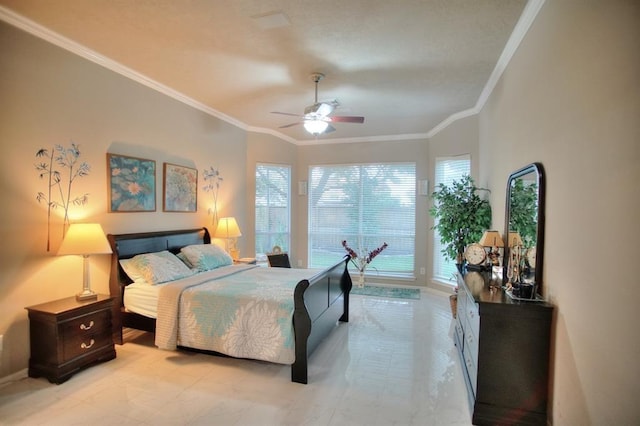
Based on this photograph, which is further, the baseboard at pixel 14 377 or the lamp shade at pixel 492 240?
the lamp shade at pixel 492 240

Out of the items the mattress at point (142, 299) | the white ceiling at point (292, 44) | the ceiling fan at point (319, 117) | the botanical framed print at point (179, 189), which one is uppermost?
the white ceiling at point (292, 44)

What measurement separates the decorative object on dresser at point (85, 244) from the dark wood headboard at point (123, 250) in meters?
0.29

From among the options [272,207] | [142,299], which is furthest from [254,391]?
[272,207]

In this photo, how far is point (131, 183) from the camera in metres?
3.60

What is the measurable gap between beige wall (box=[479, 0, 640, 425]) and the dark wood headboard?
12.0 ft

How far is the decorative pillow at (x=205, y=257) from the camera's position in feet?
12.9

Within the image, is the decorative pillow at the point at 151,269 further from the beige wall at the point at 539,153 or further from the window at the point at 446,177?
the window at the point at 446,177

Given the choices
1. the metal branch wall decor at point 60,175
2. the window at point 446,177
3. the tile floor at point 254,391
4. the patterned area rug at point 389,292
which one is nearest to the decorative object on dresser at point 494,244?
the tile floor at point 254,391

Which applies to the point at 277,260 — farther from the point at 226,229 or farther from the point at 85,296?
the point at 85,296

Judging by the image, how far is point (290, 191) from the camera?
6500 millimetres

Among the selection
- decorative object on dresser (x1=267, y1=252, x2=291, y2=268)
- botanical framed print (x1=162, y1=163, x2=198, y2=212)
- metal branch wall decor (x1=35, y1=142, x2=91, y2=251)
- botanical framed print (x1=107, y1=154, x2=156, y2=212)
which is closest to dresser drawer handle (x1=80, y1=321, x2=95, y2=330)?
metal branch wall decor (x1=35, y1=142, x2=91, y2=251)

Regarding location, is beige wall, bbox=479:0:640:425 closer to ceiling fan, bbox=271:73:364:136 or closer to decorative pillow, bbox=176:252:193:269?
ceiling fan, bbox=271:73:364:136

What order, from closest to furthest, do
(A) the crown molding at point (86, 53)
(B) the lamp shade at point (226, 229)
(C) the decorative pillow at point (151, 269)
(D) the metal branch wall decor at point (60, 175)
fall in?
(A) the crown molding at point (86, 53), (D) the metal branch wall decor at point (60, 175), (C) the decorative pillow at point (151, 269), (B) the lamp shade at point (226, 229)

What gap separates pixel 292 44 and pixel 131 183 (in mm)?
2316
